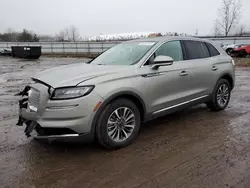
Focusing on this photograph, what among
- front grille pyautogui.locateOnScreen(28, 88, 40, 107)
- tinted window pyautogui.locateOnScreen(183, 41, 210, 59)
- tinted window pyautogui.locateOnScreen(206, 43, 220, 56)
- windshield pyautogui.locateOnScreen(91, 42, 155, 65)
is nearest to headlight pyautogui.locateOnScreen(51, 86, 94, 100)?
front grille pyautogui.locateOnScreen(28, 88, 40, 107)

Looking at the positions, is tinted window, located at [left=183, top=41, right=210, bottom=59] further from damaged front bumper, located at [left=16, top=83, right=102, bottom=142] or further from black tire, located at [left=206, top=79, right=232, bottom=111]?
damaged front bumper, located at [left=16, top=83, right=102, bottom=142]

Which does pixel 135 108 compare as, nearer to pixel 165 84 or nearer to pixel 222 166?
pixel 165 84

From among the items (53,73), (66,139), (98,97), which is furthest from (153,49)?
(66,139)

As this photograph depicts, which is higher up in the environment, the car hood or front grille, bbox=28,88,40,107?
the car hood

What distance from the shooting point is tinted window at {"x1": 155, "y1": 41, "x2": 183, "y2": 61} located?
13.6ft

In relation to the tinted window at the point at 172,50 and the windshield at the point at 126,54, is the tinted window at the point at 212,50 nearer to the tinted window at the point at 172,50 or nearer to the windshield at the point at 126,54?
the tinted window at the point at 172,50

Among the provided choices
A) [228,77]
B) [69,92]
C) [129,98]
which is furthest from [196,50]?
[69,92]

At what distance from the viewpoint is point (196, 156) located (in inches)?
130

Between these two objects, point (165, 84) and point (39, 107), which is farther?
point (165, 84)

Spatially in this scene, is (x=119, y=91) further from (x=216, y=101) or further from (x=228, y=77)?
(x=228, y=77)

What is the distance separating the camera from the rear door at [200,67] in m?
4.57

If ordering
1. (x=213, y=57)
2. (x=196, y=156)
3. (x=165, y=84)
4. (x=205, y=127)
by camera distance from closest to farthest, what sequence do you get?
1. (x=196, y=156)
2. (x=165, y=84)
3. (x=205, y=127)
4. (x=213, y=57)

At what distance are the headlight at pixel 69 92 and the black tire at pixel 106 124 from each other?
41 centimetres

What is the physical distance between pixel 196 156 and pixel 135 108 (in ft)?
3.64
